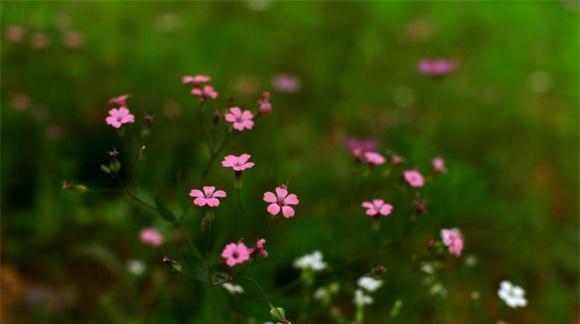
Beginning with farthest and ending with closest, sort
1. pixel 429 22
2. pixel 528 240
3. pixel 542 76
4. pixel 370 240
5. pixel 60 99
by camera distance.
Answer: pixel 429 22 → pixel 542 76 → pixel 60 99 → pixel 528 240 → pixel 370 240

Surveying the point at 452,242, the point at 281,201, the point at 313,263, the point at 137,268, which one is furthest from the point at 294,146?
the point at 281,201

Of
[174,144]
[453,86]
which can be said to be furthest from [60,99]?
[453,86]

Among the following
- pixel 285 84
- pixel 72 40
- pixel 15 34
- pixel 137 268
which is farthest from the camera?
pixel 285 84

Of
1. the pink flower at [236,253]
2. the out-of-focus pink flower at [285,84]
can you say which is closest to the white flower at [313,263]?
the pink flower at [236,253]

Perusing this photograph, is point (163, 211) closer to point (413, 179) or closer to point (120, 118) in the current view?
point (120, 118)

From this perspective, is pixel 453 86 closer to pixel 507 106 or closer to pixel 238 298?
pixel 507 106

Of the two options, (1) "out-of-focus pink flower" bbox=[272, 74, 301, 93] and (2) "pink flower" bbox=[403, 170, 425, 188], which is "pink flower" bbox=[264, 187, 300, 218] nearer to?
(2) "pink flower" bbox=[403, 170, 425, 188]

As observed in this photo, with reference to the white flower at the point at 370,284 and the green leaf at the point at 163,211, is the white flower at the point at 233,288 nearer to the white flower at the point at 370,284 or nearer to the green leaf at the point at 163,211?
the green leaf at the point at 163,211
